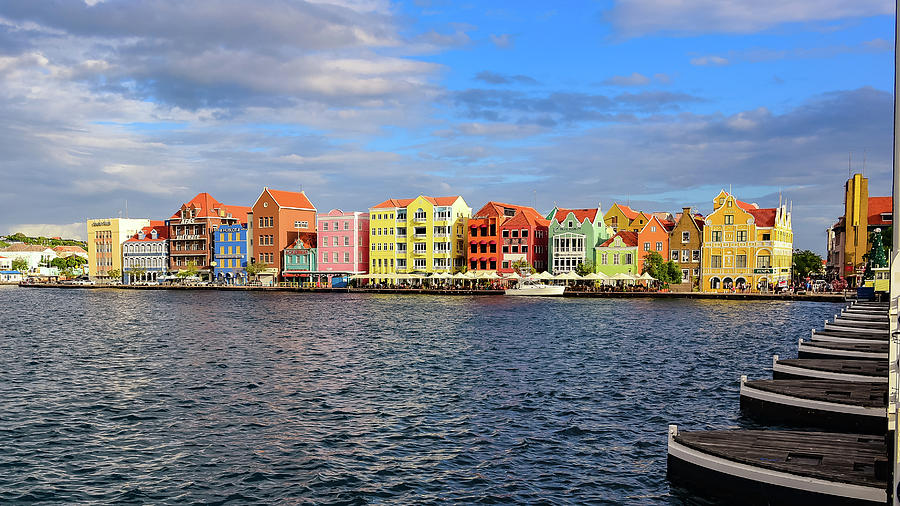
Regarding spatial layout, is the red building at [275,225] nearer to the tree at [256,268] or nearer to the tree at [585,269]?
the tree at [256,268]

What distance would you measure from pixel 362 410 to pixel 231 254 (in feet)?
429

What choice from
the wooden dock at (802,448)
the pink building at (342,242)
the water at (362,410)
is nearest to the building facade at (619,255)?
the pink building at (342,242)

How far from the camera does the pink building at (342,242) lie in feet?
451

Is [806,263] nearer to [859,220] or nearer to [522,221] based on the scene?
[859,220]

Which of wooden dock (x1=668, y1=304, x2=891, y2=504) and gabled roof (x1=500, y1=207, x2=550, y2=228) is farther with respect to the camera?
gabled roof (x1=500, y1=207, x2=550, y2=228)

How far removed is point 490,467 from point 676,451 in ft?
17.2

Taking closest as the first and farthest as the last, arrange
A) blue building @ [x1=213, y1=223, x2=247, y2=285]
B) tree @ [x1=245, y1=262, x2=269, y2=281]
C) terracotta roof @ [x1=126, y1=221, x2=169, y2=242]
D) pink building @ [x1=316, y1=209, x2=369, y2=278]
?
pink building @ [x1=316, y1=209, x2=369, y2=278], tree @ [x1=245, y1=262, x2=269, y2=281], blue building @ [x1=213, y1=223, x2=247, y2=285], terracotta roof @ [x1=126, y1=221, x2=169, y2=242]

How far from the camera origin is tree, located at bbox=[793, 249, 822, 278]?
132 metres

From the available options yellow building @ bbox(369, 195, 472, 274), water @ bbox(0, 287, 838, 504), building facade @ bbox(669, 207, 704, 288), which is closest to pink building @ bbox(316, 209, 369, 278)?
yellow building @ bbox(369, 195, 472, 274)

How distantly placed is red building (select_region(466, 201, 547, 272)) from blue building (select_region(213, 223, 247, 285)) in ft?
170

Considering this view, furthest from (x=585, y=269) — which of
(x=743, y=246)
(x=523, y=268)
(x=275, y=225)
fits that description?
(x=275, y=225)

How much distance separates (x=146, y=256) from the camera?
549 feet

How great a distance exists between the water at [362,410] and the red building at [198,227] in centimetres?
9966

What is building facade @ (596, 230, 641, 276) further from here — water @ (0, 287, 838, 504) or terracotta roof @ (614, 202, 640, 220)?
water @ (0, 287, 838, 504)
